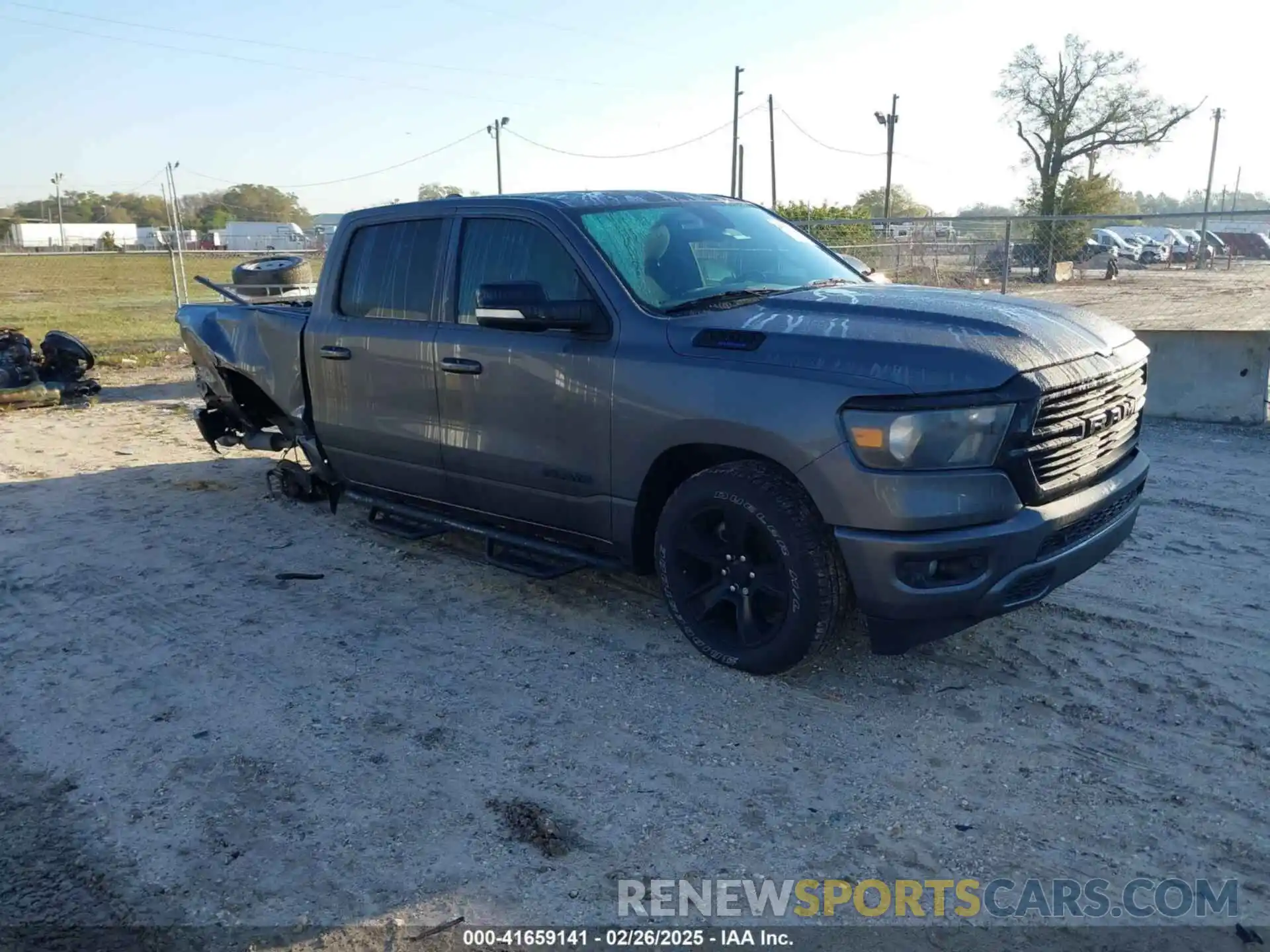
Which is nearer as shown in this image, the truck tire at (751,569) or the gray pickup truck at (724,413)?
the gray pickup truck at (724,413)

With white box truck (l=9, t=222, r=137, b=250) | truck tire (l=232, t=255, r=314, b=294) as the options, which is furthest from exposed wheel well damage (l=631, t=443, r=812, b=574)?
white box truck (l=9, t=222, r=137, b=250)

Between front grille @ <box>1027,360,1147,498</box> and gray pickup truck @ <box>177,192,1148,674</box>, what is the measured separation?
0.01 meters

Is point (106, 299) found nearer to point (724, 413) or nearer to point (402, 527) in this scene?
point (402, 527)

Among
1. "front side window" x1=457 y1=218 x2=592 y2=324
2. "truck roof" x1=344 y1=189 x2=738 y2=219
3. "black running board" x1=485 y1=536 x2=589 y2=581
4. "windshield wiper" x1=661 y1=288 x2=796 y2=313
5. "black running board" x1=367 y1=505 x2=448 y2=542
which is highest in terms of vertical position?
"truck roof" x1=344 y1=189 x2=738 y2=219

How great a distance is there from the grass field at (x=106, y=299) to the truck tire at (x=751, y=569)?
13096 millimetres

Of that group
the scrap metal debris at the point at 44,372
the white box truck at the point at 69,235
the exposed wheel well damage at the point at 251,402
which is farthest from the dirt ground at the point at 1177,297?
the white box truck at the point at 69,235

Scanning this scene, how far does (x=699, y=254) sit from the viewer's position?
15.5 feet

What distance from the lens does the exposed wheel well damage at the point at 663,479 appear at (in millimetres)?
4180

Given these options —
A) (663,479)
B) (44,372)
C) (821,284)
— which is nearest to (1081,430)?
(821,284)

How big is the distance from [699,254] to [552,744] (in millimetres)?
2342

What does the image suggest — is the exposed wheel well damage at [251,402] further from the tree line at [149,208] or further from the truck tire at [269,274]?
the tree line at [149,208]

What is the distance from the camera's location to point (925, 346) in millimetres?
3621

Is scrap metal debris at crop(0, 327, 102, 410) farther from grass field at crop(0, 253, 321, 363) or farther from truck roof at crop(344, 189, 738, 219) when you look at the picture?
truck roof at crop(344, 189, 738, 219)

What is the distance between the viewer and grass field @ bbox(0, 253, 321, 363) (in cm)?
1698
